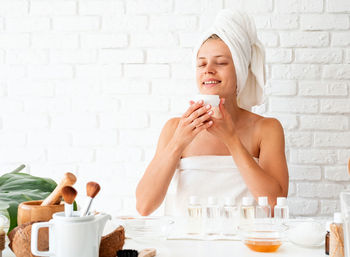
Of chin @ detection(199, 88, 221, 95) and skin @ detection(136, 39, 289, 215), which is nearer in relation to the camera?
skin @ detection(136, 39, 289, 215)

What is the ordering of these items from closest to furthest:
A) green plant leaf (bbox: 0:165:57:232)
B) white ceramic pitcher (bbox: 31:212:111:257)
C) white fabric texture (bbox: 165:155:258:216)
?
white ceramic pitcher (bbox: 31:212:111:257) → green plant leaf (bbox: 0:165:57:232) → white fabric texture (bbox: 165:155:258:216)

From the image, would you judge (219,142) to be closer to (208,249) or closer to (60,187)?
(208,249)

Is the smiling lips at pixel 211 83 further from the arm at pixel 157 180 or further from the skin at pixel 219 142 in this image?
the arm at pixel 157 180

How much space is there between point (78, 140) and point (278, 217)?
1258 mm

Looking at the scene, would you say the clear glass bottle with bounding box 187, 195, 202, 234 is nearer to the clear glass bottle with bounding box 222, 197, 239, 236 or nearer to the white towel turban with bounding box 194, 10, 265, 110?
the clear glass bottle with bounding box 222, 197, 239, 236

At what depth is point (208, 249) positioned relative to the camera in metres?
0.94

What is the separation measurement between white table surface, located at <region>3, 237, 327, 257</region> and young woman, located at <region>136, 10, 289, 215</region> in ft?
2.10

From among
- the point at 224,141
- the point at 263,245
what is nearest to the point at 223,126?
the point at 224,141

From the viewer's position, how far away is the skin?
1.62 meters

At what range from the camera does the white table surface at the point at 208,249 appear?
0.91 m

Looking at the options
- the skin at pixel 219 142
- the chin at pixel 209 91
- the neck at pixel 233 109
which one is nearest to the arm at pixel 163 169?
the skin at pixel 219 142

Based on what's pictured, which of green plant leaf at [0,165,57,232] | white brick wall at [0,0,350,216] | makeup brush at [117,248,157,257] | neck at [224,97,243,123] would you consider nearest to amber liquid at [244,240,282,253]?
makeup brush at [117,248,157,257]

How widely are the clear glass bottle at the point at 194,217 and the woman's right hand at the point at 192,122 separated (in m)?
0.46

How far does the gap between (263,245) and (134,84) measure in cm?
139
